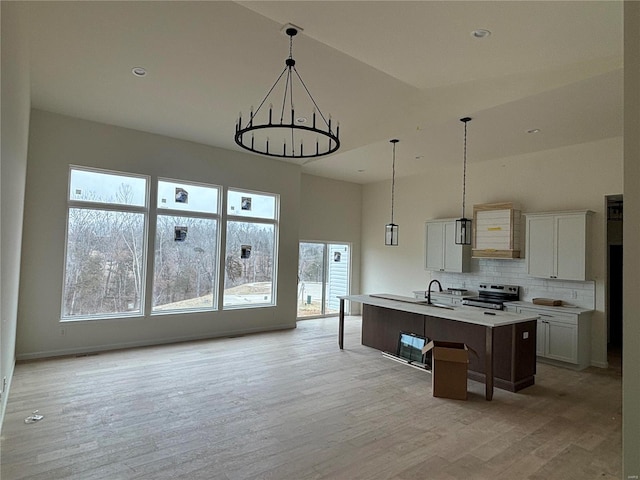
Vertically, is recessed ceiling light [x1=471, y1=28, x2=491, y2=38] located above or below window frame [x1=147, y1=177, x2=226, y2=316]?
above

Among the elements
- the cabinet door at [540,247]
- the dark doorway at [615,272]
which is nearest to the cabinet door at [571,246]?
the cabinet door at [540,247]

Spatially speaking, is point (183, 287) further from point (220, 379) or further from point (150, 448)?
point (150, 448)

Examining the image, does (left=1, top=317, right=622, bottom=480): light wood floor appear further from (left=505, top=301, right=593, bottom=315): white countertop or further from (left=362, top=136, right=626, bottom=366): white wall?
(left=362, top=136, right=626, bottom=366): white wall

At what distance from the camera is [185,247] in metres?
6.64

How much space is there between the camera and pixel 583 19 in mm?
2990

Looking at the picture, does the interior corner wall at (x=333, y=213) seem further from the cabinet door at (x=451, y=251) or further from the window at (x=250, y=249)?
the cabinet door at (x=451, y=251)

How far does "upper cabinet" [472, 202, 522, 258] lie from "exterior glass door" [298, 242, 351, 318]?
337 centimetres

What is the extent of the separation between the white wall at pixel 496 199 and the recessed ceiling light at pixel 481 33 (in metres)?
3.56

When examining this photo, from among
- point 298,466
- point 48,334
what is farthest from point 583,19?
point 48,334

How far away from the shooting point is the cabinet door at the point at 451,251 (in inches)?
282

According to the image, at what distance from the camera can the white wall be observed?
221 inches

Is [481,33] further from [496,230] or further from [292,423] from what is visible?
[496,230]

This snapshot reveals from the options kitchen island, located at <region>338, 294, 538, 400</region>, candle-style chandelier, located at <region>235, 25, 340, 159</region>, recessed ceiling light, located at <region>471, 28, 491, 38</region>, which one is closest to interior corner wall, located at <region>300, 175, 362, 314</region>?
candle-style chandelier, located at <region>235, 25, 340, 159</region>

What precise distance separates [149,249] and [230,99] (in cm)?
288
